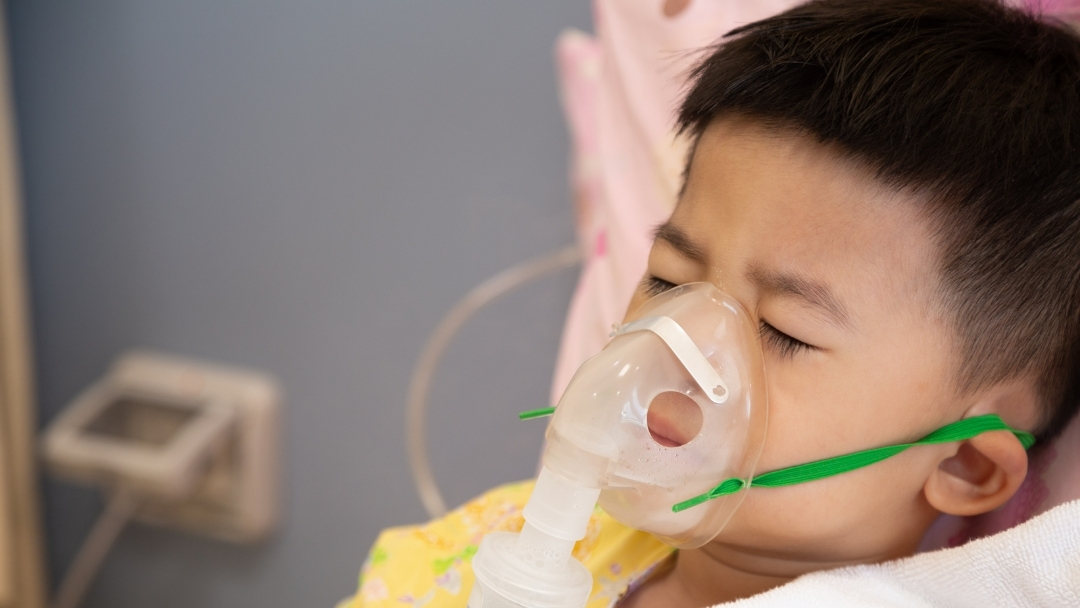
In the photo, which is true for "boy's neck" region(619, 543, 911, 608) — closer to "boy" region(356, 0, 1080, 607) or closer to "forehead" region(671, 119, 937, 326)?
"boy" region(356, 0, 1080, 607)

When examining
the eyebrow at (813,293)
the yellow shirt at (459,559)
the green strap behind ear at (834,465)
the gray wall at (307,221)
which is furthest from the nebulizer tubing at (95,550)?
the eyebrow at (813,293)

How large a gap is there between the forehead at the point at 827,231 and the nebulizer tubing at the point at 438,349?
0.63m

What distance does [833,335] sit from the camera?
700mm

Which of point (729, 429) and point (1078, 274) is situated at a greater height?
point (1078, 274)

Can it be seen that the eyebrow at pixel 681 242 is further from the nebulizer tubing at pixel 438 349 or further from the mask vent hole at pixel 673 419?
the nebulizer tubing at pixel 438 349

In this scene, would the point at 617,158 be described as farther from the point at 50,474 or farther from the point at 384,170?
the point at 50,474

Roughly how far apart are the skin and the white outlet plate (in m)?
1.02

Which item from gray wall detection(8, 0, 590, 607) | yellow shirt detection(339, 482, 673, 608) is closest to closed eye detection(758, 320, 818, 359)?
yellow shirt detection(339, 482, 673, 608)

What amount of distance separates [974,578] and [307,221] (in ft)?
3.60

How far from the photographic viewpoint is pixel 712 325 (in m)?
0.69

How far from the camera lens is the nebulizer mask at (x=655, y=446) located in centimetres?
64

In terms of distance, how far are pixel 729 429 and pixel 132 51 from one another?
48.1 inches

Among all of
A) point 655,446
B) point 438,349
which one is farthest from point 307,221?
point 655,446

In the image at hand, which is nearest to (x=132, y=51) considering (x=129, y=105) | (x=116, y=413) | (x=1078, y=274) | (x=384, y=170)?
(x=129, y=105)
